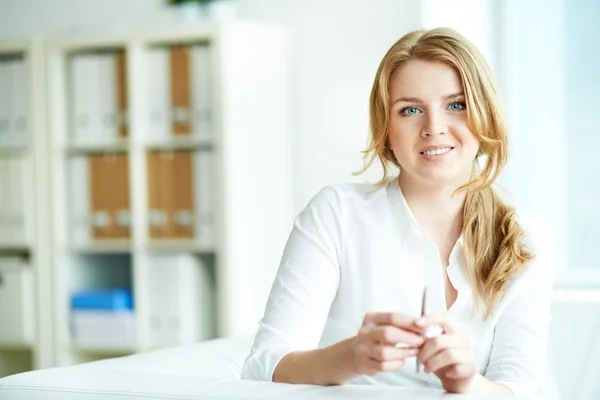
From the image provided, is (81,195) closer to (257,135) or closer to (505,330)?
(257,135)

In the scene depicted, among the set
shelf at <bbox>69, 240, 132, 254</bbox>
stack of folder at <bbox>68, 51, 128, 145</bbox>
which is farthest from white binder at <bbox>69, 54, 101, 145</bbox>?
shelf at <bbox>69, 240, 132, 254</bbox>

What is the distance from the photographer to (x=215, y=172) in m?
3.11

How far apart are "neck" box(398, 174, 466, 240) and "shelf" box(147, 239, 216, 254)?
1.53 metres

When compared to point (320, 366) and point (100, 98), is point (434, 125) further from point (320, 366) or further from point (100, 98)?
point (100, 98)

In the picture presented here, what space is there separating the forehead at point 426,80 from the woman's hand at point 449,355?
54 centimetres

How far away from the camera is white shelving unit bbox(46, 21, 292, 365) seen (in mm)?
3080

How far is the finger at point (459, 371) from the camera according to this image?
1.17m

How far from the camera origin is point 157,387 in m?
1.27

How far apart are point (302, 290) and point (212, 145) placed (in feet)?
5.54

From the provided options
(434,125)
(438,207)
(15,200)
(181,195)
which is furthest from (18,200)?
(434,125)

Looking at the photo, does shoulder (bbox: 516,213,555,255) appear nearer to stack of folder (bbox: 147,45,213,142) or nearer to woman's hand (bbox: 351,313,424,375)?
woman's hand (bbox: 351,313,424,375)

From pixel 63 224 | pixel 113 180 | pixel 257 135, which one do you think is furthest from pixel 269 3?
pixel 63 224

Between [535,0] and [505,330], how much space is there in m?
1.95

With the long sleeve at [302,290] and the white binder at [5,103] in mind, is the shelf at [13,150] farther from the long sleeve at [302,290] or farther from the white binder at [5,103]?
the long sleeve at [302,290]
